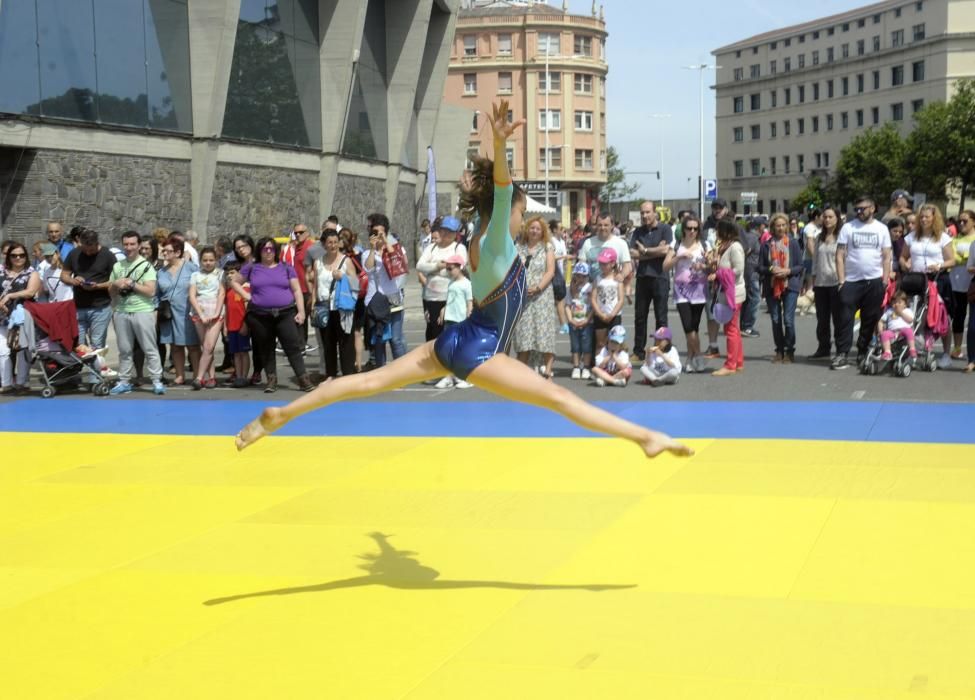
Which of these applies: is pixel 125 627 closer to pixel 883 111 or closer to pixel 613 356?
pixel 613 356

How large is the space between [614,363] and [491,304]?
28.5 ft

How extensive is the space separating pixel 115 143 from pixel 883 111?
331 feet

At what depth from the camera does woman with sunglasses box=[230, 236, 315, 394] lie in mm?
14711

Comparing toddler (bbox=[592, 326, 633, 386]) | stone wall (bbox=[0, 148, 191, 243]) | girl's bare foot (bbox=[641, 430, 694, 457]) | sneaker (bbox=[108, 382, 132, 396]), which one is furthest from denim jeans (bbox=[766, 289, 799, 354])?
stone wall (bbox=[0, 148, 191, 243])

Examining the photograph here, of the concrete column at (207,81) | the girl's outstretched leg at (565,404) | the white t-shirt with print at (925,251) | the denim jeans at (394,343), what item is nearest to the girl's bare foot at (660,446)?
the girl's outstretched leg at (565,404)

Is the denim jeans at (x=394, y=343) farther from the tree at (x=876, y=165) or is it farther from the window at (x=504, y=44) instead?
the window at (x=504, y=44)

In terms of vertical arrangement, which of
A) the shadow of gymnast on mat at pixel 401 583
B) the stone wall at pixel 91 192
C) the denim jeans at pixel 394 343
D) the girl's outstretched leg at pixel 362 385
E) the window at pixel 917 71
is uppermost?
the window at pixel 917 71

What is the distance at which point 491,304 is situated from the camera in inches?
241

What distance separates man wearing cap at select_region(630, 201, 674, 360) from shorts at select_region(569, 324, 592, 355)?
1.49 metres

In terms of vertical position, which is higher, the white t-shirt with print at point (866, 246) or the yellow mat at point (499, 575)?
the white t-shirt with print at point (866, 246)

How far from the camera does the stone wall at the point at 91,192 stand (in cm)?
2102

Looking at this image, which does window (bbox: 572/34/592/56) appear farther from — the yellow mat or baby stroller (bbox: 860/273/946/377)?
the yellow mat

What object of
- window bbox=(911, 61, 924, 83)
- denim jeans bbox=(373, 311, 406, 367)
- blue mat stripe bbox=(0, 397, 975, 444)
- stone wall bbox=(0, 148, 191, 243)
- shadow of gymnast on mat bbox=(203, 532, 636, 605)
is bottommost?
shadow of gymnast on mat bbox=(203, 532, 636, 605)

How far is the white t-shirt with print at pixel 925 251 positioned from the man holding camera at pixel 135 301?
9871mm
